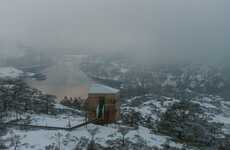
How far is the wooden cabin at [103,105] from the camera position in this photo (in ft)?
136

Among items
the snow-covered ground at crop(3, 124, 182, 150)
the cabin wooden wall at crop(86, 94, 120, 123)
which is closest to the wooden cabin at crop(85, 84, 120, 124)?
the cabin wooden wall at crop(86, 94, 120, 123)

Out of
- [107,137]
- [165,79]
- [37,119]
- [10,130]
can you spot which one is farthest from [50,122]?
[165,79]

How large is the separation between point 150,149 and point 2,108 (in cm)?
2414

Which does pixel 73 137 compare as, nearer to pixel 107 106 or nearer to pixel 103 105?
pixel 103 105

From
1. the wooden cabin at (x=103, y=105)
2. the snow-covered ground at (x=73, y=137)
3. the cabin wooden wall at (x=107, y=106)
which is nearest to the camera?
the snow-covered ground at (x=73, y=137)

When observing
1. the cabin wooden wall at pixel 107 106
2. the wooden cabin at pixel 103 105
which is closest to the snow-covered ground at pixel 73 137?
the wooden cabin at pixel 103 105

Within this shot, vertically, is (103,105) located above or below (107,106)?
above

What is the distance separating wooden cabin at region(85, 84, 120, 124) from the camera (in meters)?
41.3

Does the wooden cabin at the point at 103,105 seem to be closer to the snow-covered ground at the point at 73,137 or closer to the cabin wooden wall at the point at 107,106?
the cabin wooden wall at the point at 107,106

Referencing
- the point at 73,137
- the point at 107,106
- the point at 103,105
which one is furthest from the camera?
the point at 107,106

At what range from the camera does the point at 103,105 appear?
41.7 metres

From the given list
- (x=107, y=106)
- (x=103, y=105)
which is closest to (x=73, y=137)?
(x=103, y=105)

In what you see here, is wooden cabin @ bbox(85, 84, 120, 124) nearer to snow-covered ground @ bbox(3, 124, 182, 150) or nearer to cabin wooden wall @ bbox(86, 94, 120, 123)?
cabin wooden wall @ bbox(86, 94, 120, 123)

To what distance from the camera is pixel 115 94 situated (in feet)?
140
